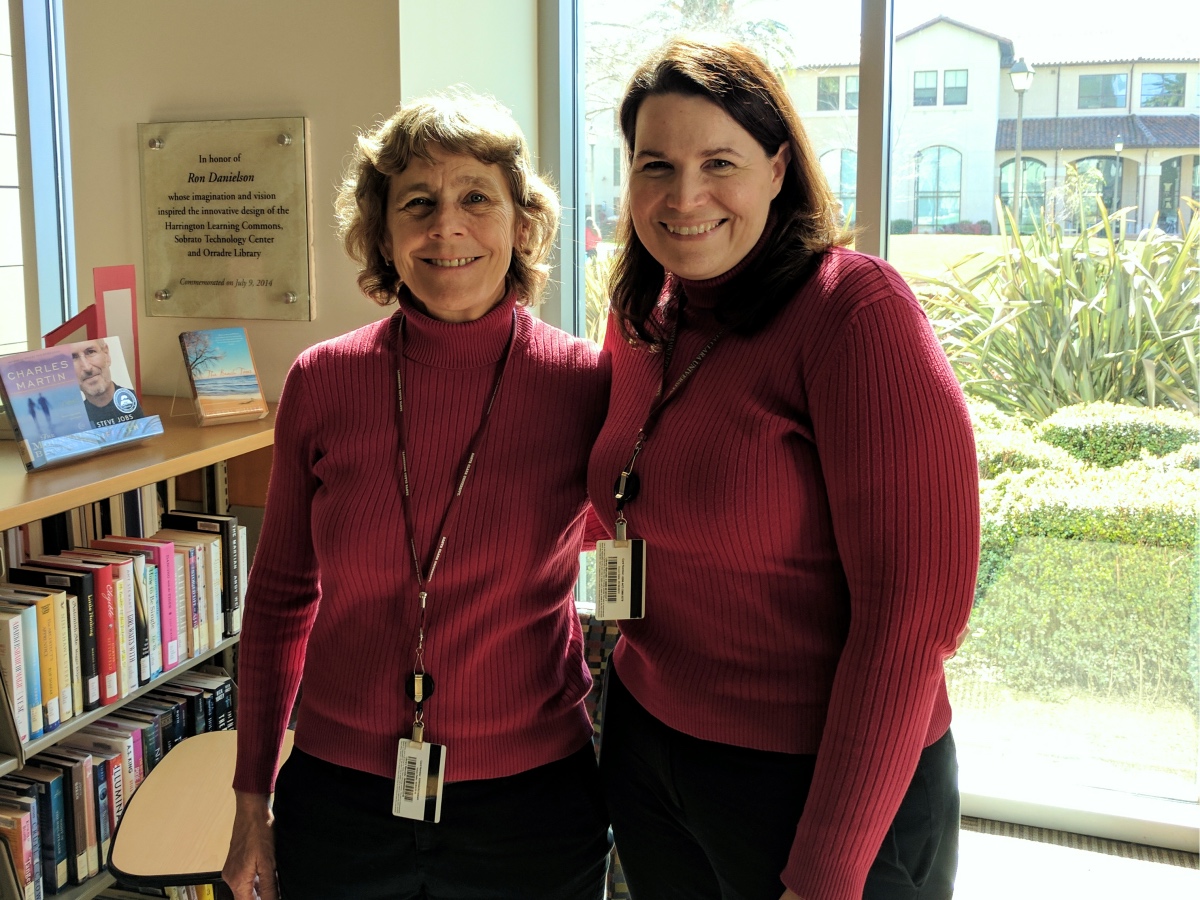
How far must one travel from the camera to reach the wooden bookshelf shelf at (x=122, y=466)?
1702mm

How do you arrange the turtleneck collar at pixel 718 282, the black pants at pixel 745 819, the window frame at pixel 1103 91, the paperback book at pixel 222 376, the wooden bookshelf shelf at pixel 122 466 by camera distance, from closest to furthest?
the black pants at pixel 745 819
the turtleneck collar at pixel 718 282
the wooden bookshelf shelf at pixel 122 466
the paperback book at pixel 222 376
the window frame at pixel 1103 91

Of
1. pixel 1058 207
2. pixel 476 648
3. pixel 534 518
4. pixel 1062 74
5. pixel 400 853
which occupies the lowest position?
pixel 400 853

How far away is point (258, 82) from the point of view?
2447mm

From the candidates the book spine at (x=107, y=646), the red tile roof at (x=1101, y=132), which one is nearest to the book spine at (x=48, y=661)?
the book spine at (x=107, y=646)

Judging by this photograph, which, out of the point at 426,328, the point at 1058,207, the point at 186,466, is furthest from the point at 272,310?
the point at 1058,207

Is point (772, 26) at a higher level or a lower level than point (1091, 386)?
higher

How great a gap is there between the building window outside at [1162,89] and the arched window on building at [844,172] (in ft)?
2.07

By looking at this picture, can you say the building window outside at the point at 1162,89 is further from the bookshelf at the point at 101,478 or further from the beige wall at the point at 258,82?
the bookshelf at the point at 101,478

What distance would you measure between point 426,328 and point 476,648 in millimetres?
417

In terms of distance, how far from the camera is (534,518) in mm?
1357

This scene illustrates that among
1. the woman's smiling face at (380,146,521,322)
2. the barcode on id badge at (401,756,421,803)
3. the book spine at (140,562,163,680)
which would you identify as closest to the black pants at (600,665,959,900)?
the barcode on id badge at (401,756,421,803)

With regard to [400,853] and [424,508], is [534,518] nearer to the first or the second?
Result: [424,508]

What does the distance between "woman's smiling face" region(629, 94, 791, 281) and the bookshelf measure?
0.92 m

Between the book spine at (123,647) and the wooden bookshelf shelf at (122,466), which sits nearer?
the wooden bookshelf shelf at (122,466)
